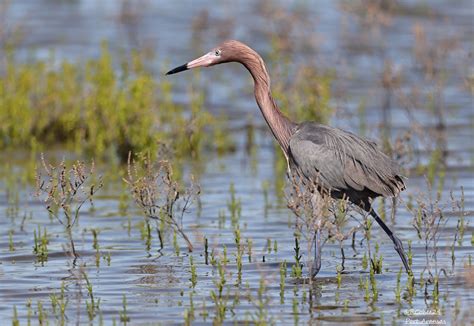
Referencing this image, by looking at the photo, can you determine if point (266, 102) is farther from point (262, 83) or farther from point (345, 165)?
point (345, 165)

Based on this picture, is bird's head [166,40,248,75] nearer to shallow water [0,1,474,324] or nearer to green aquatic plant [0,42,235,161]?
shallow water [0,1,474,324]

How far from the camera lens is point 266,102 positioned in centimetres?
866

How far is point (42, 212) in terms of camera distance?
10102 mm

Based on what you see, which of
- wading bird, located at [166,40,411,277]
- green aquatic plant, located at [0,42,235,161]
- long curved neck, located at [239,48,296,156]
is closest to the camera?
wading bird, located at [166,40,411,277]

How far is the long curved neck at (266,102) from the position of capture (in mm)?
8565

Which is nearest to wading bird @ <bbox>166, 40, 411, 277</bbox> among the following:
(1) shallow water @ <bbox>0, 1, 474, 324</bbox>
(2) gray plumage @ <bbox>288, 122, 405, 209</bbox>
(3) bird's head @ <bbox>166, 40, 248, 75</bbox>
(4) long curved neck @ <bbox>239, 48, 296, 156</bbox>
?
(2) gray plumage @ <bbox>288, 122, 405, 209</bbox>

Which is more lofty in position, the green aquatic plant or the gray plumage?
the green aquatic plant

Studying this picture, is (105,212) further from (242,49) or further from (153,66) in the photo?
(153,66)

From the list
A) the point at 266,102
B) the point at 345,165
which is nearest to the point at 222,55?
the point at 266,102

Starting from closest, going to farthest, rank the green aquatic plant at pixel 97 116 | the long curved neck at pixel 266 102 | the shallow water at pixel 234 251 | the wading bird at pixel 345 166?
the shallow water at pixel 234 251
the wading bird at pixel 345 166
the long curved neck at pixel 266 102
the green aquatic plant at pixel 97 116

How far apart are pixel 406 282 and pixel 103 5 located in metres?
14.9

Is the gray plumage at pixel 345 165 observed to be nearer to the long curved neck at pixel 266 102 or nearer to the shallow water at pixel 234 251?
the long curved neck at pixel 266 102

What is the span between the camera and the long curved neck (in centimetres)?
856

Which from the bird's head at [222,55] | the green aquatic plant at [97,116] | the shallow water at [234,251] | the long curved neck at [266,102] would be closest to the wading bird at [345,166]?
the long curved neck at [266,102]
